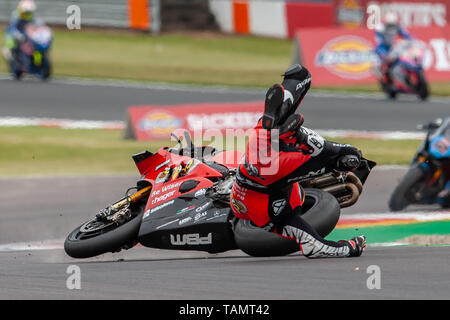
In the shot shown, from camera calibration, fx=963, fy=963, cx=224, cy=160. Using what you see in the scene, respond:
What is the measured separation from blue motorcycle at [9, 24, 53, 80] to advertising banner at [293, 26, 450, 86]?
5.55 m

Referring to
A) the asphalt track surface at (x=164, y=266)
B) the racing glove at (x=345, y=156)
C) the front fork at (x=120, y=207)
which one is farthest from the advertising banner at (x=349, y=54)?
the racing glove at (x=345, y=156)

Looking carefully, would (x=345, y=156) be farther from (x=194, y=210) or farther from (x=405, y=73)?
(x=405, y=73)

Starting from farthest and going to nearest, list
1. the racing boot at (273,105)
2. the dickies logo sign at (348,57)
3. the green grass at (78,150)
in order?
the dickies logo sign at (348,57) → the green grass at (78,150) → the racing boot at (273,105)

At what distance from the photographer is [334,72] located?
21.0 m

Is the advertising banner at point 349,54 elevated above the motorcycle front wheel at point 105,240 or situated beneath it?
situated beneath

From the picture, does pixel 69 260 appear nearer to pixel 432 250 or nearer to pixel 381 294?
pixel 432 250

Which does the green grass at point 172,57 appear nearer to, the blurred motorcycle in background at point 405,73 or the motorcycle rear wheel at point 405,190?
the blurred motorcycle in background at point 405,73

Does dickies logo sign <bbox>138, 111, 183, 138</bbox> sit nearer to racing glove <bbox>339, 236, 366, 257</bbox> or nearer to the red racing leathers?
the red racing leathers

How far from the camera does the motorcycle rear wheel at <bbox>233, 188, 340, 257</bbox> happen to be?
20.1ft

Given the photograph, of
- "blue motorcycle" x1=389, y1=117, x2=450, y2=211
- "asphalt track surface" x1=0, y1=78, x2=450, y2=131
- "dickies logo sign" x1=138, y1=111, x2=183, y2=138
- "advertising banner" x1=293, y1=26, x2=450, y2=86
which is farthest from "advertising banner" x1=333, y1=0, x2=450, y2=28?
"blue motorcycle" x1=389, y1=117, x2=450, y2=211

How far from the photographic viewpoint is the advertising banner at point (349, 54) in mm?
20641

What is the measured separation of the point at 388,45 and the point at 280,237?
13.9m

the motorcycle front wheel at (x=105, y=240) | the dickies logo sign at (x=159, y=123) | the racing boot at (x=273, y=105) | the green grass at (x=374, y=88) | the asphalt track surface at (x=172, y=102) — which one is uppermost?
the racing boot at (x=273, y=105)

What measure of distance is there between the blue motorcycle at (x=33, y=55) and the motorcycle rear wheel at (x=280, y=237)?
15879mm
